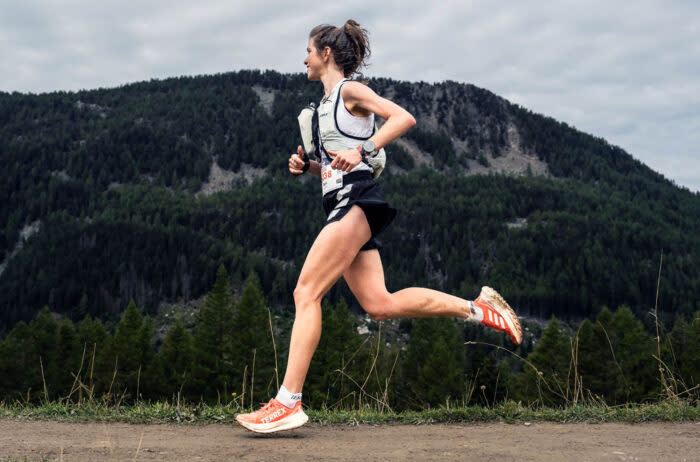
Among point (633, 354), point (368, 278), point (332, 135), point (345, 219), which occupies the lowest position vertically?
point (633, 354)

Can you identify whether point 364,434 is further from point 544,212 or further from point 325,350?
point 544,212

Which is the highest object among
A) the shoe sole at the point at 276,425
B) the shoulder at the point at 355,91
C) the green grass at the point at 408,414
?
the shoulder at the point at 355,91

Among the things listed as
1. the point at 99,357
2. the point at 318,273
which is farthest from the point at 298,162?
the point at 99,357

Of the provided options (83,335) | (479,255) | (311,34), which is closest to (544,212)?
(479,255)

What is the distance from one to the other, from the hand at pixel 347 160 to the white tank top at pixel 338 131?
24cm

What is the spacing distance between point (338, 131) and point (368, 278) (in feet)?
3.44

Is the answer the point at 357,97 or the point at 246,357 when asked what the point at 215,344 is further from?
the point at 357,97

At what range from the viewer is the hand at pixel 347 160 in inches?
156

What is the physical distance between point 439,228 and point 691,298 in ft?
223

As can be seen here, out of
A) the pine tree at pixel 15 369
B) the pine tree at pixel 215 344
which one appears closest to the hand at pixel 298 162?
the pine tree at pixel 215 344

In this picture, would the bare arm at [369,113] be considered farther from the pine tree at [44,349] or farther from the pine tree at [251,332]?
the pine tree at [44,349]

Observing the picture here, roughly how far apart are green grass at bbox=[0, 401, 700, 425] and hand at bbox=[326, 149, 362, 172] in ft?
6.69

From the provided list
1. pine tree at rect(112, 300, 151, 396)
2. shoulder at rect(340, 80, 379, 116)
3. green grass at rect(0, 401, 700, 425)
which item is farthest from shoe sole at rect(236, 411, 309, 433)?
pine tree at rect(112, 300, 151, 396)

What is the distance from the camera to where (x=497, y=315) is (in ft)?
15.8
